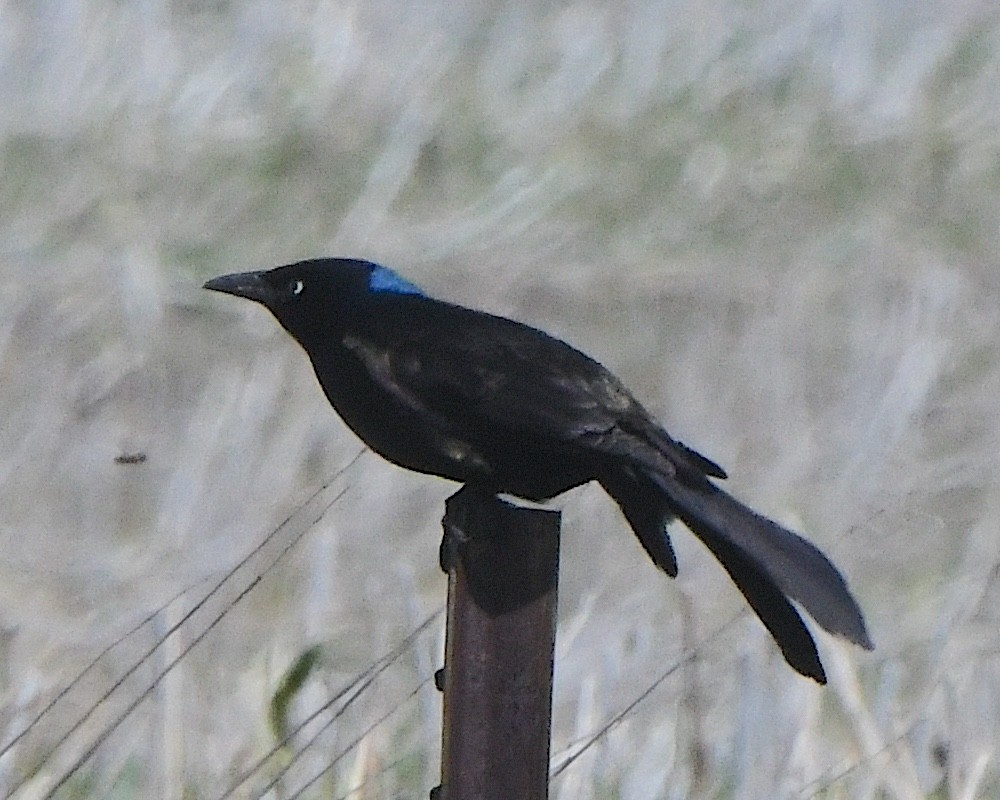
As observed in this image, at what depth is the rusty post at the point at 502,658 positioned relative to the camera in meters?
2.32

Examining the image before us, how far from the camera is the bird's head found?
318 cm

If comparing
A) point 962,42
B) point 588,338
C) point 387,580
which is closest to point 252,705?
point 387,580

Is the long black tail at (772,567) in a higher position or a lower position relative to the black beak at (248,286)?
lower

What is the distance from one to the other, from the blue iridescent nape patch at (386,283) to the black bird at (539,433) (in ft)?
0.36

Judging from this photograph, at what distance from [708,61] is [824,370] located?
153 centimetres

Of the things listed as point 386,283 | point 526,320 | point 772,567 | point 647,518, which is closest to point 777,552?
point 772,567

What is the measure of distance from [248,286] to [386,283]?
0.21m

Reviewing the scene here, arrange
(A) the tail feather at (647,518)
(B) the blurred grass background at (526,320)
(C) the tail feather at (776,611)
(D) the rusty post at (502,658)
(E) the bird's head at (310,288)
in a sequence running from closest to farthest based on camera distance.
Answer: (D) the rusty post at (502,658) < (C) the tail feather at (776,611) < (A) the tail feather at (647,518) < (E) the bird's head at (310,288) < (B) the blurred grass background at (526,320)

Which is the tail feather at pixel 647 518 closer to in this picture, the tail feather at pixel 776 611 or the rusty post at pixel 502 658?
the tail feather at pixel 776 611

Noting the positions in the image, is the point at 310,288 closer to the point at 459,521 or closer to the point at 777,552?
the point at 459,521

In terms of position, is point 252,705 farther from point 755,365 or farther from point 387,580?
point 755,365

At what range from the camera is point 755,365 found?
262 inches

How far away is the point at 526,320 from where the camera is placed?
663 centimetres

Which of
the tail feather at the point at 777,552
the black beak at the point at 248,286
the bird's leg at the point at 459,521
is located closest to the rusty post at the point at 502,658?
the bird's leg at the point at 459,521
